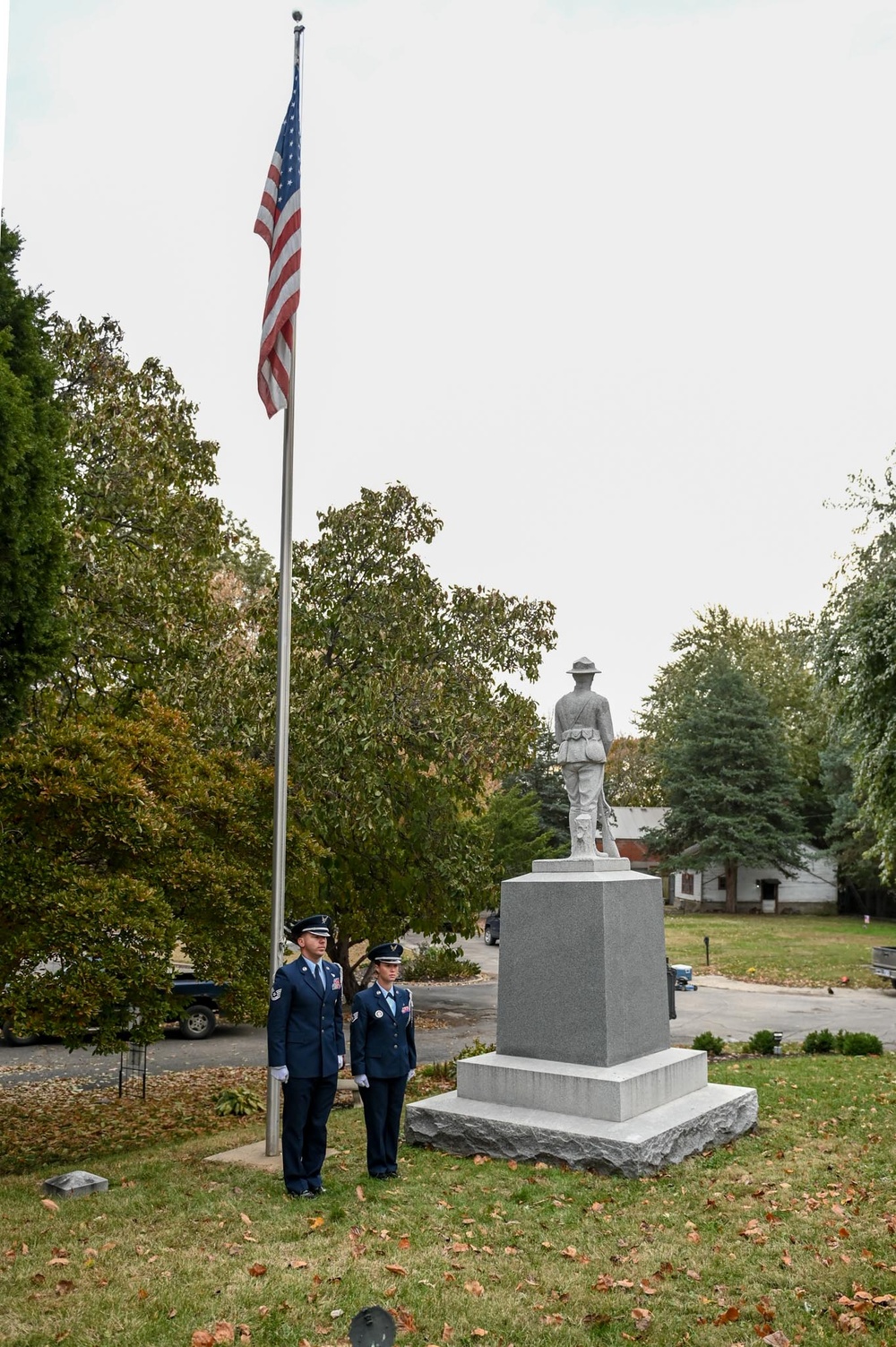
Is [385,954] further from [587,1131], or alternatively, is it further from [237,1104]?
[237,1104]

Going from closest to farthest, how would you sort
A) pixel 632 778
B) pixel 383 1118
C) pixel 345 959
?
pixel 383 1118 → pixel 345 959 → pixel 632 778

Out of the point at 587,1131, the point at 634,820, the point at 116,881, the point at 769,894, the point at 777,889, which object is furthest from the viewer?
the point at 634,820

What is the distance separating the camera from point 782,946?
37.4 m

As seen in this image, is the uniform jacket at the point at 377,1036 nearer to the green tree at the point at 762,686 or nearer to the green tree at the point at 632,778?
the green tree at the point at 762,686

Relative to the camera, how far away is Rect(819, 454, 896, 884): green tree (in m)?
20.7

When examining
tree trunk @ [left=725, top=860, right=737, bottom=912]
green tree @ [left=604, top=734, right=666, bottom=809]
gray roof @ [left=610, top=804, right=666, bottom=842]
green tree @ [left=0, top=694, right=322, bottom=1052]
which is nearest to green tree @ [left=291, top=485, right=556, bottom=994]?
green tree @ [left=0, top=694, right=322, bottom=1052]

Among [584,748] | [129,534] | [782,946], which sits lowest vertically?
[782,946]

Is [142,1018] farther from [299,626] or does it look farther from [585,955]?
[299,626]

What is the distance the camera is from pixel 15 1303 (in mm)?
5617

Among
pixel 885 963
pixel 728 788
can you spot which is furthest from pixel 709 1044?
pixel 728 788

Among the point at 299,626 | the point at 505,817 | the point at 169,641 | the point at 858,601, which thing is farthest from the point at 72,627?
the point at 505,817

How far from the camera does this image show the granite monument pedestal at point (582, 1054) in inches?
348

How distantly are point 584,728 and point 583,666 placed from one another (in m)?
0.69

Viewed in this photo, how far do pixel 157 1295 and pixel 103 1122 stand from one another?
7742 mm
